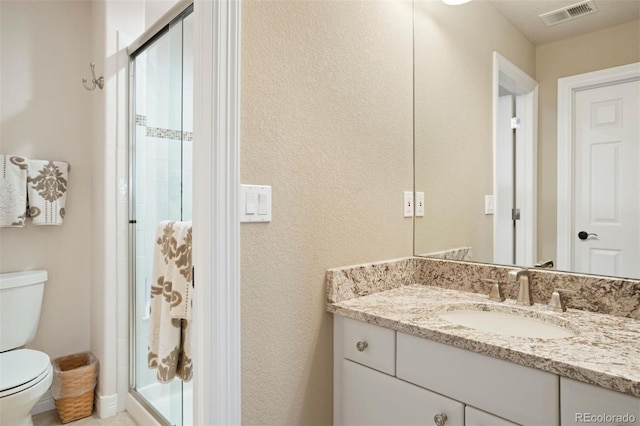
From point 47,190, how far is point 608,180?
266cm

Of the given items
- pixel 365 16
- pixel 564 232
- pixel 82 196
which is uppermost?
pixel 365 16

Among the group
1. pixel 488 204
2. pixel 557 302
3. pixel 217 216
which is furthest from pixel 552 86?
pixel 217 216

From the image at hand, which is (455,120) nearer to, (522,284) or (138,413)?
(522,284)

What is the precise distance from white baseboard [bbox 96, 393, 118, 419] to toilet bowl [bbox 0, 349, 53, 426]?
12.6 inches

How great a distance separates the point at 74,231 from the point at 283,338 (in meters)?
1.83

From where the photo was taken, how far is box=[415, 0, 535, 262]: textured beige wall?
5.03 ft

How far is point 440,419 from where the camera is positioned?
0.99m

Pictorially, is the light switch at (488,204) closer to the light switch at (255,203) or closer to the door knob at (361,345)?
the door knob at (361,345)

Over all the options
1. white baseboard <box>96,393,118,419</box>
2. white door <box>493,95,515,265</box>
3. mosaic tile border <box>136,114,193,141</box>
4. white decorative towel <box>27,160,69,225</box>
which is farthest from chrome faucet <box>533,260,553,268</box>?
white decorative towel <box>27,160,69,225</box>

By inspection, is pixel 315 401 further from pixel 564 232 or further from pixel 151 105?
pixel 151 105

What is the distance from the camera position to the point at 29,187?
2.05m

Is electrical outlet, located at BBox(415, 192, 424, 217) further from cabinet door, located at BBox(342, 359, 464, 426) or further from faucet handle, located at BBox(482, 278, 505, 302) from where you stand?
cabinet door, located at BBox(342, 359, 464, 426)

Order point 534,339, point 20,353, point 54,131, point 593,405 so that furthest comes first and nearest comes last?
point 54,131 < point 20,353 < point 534,339 < point 593,405

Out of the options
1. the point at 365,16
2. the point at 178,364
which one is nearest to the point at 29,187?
the point at 178,364
